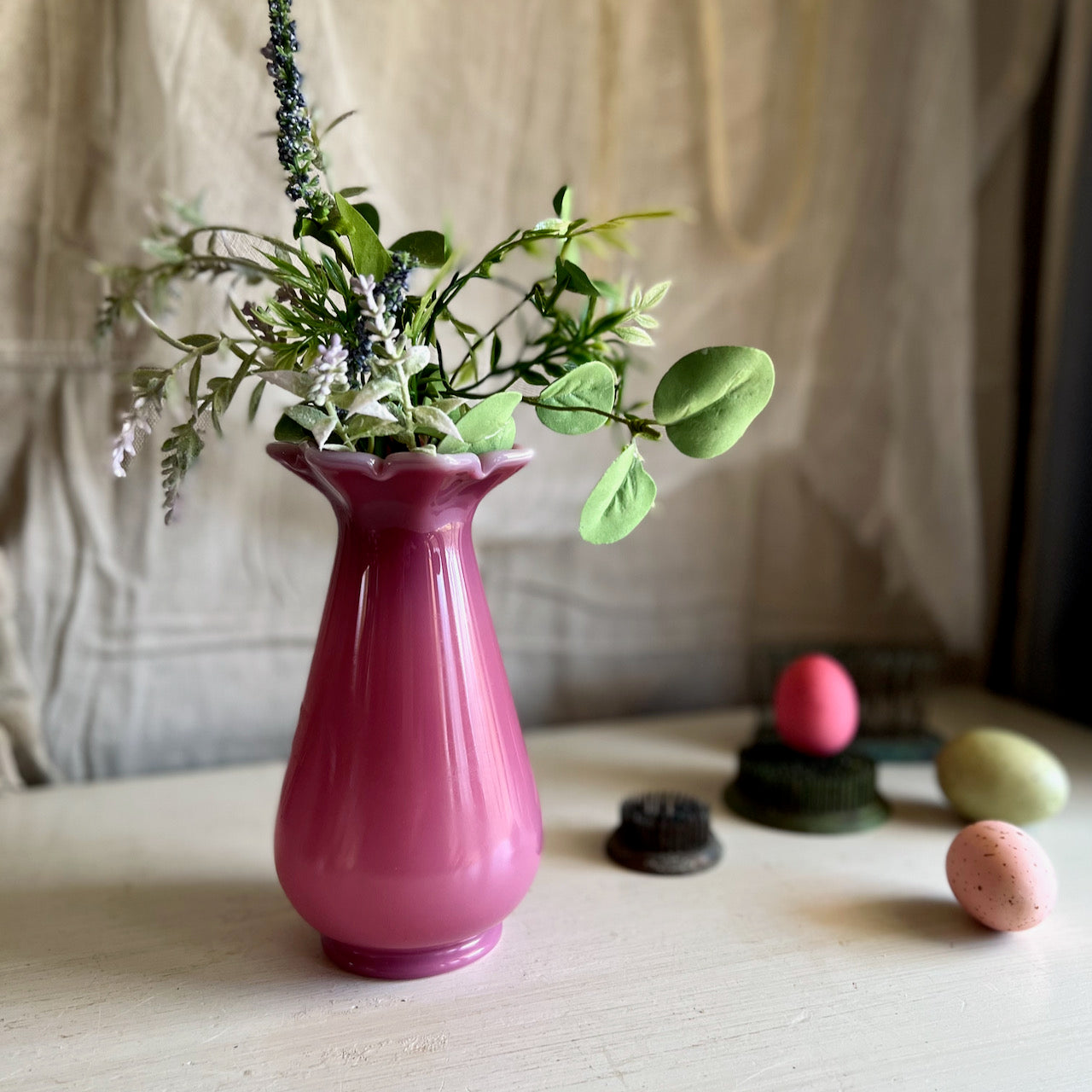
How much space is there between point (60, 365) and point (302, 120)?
386mm

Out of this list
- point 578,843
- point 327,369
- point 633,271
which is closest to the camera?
point 327,369

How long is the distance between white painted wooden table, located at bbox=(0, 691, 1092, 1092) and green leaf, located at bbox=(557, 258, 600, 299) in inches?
13.3

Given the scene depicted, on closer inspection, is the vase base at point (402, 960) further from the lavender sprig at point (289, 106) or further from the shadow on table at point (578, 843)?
the lavender sprig at point (289, 106)

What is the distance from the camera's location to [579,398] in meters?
0.46

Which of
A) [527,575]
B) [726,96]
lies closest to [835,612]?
[527,575]

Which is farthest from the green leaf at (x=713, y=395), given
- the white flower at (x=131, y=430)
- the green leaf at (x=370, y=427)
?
the white flower at (x=131, y=430)

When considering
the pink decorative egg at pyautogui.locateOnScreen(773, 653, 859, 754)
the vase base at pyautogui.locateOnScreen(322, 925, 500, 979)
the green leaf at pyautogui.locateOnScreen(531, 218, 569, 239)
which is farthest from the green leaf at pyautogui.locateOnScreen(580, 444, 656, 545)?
the pink decorative egg at pyautogui.locateOnScreen(773, 653, 859, 754)

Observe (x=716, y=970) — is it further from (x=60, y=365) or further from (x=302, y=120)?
(x=60, y=365)

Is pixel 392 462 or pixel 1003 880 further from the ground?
pixel 392 462

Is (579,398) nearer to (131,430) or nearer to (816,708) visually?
(131,430)

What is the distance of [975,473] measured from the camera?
3.30ft

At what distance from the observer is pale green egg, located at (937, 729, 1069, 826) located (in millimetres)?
661

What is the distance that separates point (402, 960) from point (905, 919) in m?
0.28

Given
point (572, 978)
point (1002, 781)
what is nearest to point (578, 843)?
point (572, 978)
